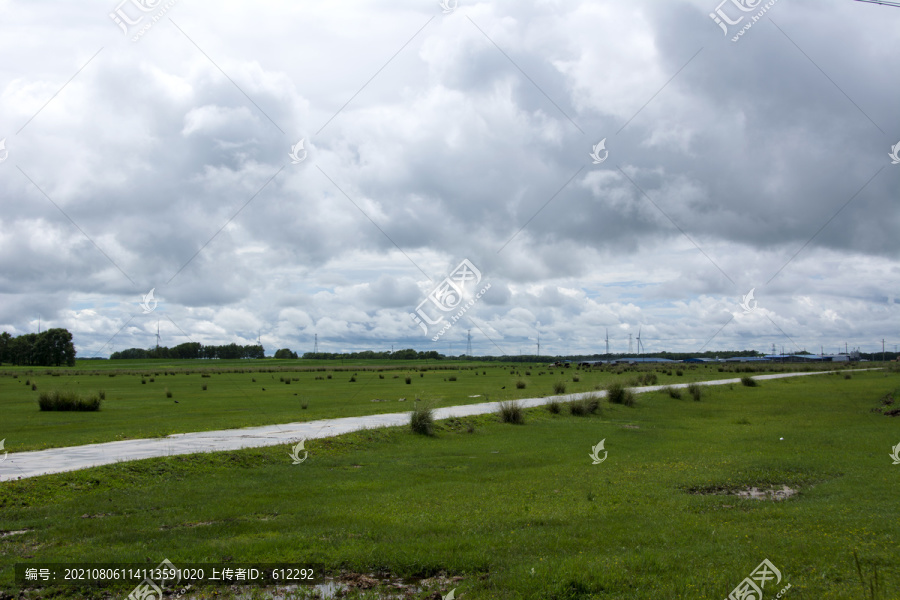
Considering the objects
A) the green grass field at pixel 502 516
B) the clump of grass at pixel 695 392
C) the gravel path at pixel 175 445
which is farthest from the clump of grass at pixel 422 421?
the clump of grass at pixel 695 392

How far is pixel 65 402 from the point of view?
35.2m

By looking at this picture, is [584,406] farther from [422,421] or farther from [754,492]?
[754,492]

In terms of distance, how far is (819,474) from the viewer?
16078 millimetres

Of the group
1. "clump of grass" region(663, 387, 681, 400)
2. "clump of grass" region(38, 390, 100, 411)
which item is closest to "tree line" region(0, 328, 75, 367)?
"clump of grass" region(38, 390, 100, 411)

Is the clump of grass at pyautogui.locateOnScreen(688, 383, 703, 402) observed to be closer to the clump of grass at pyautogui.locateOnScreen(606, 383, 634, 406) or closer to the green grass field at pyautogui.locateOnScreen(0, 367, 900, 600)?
the clump of grass at pyautogui.locateOnScreen(606, 383, 634, 406)

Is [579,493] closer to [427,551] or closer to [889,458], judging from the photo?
[427,551]

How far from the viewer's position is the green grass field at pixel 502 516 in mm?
8047

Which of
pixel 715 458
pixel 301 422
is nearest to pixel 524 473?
pixel 715 458

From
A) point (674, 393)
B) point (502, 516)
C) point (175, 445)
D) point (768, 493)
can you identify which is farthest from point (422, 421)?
point (674, 393)

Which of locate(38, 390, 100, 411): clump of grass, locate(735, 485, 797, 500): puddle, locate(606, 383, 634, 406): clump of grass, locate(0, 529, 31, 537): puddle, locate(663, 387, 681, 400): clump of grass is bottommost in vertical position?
locate(663, 387, 681, 400): clump of grass

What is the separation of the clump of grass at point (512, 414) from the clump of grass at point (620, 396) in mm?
13586

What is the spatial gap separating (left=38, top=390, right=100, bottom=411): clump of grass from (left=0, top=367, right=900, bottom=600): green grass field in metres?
14.8

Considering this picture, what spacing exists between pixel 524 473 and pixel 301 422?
45.8 ft

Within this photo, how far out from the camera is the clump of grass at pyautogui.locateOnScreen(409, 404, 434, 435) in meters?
25.0
